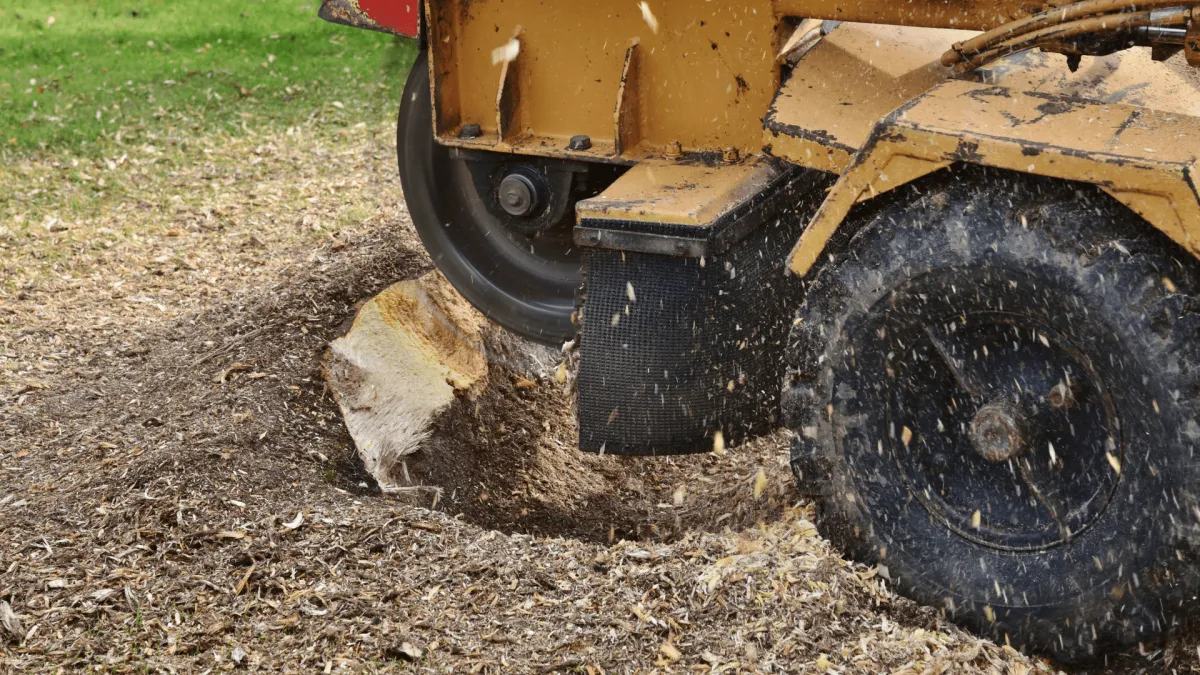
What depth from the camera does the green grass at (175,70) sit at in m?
7.19

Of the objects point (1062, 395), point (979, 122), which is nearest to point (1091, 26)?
point (979, 122)

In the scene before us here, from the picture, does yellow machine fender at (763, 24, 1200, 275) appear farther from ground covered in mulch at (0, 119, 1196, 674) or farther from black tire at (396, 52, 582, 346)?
black tire at (396, 52, 582, 346)

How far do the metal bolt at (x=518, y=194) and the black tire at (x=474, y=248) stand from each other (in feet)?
0.84

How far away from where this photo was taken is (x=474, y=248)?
14.4 feet

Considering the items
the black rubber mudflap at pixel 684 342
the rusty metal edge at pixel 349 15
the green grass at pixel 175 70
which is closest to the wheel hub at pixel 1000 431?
the black rubber mudflap at pixel 684 342

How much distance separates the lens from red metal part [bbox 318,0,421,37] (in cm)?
409

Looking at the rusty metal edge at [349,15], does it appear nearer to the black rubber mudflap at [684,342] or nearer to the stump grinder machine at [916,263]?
the stump grinder machine at [916,263]

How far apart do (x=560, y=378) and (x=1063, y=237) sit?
1983 mm

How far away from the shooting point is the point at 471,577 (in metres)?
3.06

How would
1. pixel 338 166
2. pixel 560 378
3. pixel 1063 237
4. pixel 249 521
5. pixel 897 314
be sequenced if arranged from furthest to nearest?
pixel 338 166, pixel 560 378, pixel 249 521, pixel 897 314, pixel 1063 237

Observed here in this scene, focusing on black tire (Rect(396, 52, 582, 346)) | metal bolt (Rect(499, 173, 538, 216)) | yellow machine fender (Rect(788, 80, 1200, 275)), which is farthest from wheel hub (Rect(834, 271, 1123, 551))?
black tire (Rect(396, 52, 582, 346))

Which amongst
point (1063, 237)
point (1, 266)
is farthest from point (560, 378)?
point (1, 266)

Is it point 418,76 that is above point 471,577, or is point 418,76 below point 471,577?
above

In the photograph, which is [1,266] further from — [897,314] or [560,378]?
[897,314]
